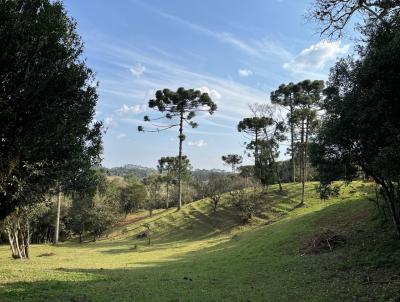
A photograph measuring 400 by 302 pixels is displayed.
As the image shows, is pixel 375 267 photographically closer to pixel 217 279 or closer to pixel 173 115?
pixel 217 279

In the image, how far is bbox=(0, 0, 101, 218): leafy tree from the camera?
478 inches

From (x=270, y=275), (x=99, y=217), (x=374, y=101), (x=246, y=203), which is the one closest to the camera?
(x=374, y=101)

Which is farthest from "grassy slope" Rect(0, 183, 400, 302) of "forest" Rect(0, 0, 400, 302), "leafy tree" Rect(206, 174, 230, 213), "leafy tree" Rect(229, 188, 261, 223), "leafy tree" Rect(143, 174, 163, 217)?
"leafy tree" Rect(143, 174, 163, 217)

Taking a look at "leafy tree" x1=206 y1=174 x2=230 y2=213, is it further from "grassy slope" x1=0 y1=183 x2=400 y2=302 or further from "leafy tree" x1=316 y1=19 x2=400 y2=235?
"leafy tree" x1=316 y1=19 x2=400 y2=235

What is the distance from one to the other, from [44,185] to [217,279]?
975cm

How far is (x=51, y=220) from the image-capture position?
73.1 m

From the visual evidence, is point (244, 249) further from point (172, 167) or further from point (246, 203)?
point (172, 167)

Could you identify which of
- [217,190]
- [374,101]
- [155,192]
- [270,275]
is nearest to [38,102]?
[374,101]

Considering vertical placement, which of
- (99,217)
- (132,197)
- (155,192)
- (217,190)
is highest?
(217,190)

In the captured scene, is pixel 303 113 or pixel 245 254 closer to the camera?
pixel 245 254

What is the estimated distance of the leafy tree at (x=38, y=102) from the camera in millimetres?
12148

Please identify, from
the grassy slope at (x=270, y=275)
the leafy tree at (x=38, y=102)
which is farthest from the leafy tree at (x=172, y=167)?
the leafy tree at (x=38, y=102)

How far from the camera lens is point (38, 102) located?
12953mm

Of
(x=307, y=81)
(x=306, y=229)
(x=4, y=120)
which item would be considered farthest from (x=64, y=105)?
(x=307, y=81)
